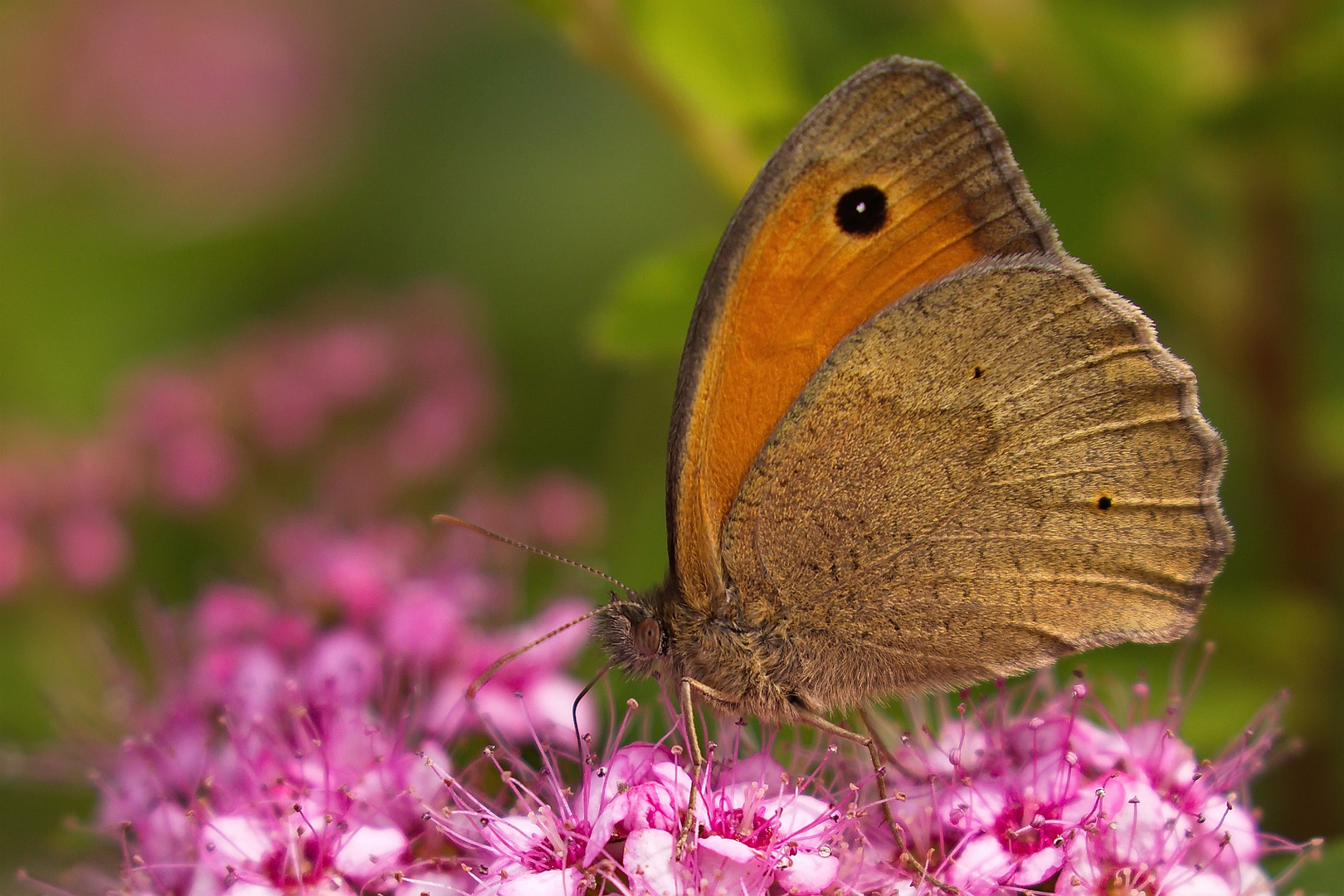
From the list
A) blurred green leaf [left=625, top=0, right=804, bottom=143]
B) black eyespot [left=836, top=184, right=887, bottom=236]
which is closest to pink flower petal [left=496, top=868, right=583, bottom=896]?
black eyespot [left=836, top=184, right=887, bottom=236]

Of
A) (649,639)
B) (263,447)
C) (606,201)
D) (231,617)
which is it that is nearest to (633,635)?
(649,639)

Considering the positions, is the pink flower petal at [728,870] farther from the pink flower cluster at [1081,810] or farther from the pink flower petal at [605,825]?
the pink flower cluster at [1081,810]

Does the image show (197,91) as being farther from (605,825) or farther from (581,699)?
(605,825)

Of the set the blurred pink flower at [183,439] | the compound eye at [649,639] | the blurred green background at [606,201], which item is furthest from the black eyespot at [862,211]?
the blurred pink flower at [183,439]

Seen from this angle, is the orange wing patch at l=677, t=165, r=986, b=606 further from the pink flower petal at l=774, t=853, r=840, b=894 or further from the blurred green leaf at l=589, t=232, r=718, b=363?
the pink flower petal at l=774, t=853, r=840, b=894

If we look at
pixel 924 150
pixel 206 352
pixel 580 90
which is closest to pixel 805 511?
pixel 924 150

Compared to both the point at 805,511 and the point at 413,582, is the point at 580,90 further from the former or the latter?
the point at 805,511
